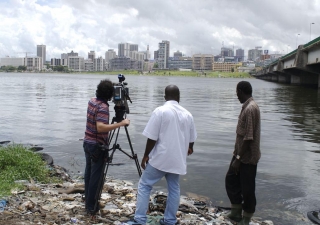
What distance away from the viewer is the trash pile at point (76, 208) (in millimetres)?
6203

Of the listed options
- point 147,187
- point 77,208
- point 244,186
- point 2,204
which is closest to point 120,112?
point 147,187

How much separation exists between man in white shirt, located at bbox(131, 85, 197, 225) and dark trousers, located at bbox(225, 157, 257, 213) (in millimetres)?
1131

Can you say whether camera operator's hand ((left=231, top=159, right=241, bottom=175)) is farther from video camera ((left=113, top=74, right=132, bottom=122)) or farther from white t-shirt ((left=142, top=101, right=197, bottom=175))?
video camera ((left=113, top=74, right=132, bottom=122))

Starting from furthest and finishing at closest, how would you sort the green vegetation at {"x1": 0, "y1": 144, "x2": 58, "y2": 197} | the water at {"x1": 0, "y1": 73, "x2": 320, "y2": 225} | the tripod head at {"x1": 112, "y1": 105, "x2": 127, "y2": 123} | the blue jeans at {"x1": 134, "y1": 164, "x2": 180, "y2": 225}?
the water at {"x1": 0, "y1": 73, "x2": 320, "y2": 225}
the green vegetation at {"x1": 0, "y1": 144, "x2": 58, "y2": 197}
the tripod head at {"x1": 112, "y1": 105, "x2": 127, "y2": 123}
the blue jeans at {"x1": 134, "y1": 164, "x2": 180, "y2": 225}

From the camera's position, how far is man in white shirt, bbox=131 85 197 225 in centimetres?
573

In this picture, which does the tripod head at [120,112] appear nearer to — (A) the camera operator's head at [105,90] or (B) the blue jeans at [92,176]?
(A) the camera operator's head at [105,90]

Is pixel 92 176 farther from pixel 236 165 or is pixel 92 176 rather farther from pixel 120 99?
pixel 236 165

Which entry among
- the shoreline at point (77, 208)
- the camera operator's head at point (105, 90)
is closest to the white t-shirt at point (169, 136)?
the camera operator's head at point (105, 90)

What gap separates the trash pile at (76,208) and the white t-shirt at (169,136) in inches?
42.8

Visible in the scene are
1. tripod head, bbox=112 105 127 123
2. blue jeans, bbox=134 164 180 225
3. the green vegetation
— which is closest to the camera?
blue jeans, bbox=134 164 180 225

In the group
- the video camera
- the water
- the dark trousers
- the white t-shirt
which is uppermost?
the video camera

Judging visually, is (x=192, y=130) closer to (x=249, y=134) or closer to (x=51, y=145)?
(x=249, y=134)

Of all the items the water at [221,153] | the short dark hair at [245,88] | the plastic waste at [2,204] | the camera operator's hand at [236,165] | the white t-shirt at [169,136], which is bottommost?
the water at [221,153]

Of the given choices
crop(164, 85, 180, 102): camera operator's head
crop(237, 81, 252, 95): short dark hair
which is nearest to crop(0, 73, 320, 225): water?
crop(237, 81, 252, 95): short dark hair
